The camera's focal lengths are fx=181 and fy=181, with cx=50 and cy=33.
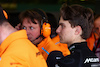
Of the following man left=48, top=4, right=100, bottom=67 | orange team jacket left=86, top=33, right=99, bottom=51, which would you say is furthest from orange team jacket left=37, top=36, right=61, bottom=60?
orange team jacket left=86, top=33, right=99, bottom=51

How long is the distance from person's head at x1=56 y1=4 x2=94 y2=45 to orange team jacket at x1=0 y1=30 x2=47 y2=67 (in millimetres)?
639

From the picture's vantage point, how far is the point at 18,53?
50.8 inches

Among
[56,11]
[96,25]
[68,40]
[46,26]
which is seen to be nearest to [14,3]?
[56,11]

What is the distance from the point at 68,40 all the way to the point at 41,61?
0.61 meters

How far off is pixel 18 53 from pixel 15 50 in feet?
0.10

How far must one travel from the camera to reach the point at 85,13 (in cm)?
207

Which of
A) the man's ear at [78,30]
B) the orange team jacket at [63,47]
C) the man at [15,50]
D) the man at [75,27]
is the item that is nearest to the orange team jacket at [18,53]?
the man at [15,50]

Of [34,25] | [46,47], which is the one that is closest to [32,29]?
[34,25]

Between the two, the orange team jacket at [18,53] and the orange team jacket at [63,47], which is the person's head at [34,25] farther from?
the orange team jacket at [18,53]

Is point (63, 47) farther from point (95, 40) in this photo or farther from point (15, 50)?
point (15, 50)

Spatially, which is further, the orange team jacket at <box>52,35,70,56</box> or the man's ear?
the orange team jacket at <box>52,35,70,56</box>

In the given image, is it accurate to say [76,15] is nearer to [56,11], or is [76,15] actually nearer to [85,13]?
[85,13]

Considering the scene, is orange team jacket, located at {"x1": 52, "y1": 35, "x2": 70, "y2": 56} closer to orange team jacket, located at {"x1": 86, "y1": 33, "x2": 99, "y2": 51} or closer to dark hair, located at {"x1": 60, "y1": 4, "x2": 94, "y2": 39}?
orange team jacket, located at {"x1": 86, "y1": 33, "x2": 99, "y2": 51}

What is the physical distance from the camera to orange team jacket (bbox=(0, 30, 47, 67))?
127cm
